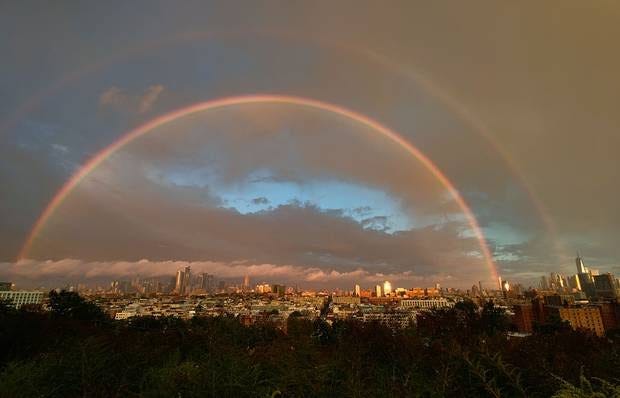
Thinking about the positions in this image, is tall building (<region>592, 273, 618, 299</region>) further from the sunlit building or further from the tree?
the tree

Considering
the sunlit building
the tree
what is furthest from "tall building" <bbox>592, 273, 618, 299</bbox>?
the tree

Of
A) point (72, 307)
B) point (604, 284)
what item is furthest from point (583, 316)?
point (604, 284)

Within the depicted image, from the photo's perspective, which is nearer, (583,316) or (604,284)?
(583,316)

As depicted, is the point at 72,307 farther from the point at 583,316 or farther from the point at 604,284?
the point at 604,284

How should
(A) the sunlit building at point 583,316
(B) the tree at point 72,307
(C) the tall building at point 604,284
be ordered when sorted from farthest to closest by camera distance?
(C) the tall building at point 604,284 < (A) the sunlit building at point 583,316 < (B) the tree at point 72,307

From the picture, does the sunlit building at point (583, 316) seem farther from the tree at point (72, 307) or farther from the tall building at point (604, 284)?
the tall building at point (604, 284)

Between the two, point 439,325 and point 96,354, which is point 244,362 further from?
point 439,325

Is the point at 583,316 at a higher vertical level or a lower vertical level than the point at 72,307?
lower

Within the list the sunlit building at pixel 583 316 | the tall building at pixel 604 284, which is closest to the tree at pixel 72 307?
the sunlit building at pixel 583 316

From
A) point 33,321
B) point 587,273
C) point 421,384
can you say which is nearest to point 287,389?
point 421,384

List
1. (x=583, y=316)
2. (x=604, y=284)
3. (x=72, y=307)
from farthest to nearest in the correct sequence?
(x=604, y=284), (x=583, y=316), (x=72, y=307)

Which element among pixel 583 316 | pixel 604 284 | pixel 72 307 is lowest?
pixel 583 316
